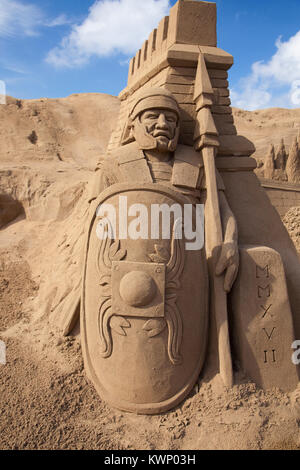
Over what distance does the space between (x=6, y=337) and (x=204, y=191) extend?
2.36 m

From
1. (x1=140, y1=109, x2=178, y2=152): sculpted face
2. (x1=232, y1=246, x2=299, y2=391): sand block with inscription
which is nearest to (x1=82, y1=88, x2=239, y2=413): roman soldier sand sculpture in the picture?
(x1=232, y1=246, x2=299, y2=391): sand block with inscription

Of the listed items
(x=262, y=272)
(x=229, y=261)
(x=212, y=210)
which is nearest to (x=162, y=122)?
(x=212, y=210)

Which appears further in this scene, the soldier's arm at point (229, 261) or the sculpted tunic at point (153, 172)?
the sculpted tunic at point (153, 172)

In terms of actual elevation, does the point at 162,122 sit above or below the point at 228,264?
above

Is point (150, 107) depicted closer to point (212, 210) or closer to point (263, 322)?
point (212, 210)

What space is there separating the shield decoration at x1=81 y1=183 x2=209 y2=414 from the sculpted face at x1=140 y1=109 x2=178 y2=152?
0.55m

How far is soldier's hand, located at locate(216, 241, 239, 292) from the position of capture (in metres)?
2.99

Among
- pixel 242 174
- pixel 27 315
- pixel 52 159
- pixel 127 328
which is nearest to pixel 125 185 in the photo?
pixel 127 328

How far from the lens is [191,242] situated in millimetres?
2969

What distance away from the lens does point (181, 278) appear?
2.85 meters

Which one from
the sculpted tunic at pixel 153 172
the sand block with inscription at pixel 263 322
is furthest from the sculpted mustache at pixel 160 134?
the sand block with inscription at pixel 263 322

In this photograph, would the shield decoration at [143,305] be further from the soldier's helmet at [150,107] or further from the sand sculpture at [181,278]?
the soldier's helmet at [150,107]

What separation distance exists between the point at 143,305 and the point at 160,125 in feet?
5.31

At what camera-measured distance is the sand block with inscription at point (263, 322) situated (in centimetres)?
295
